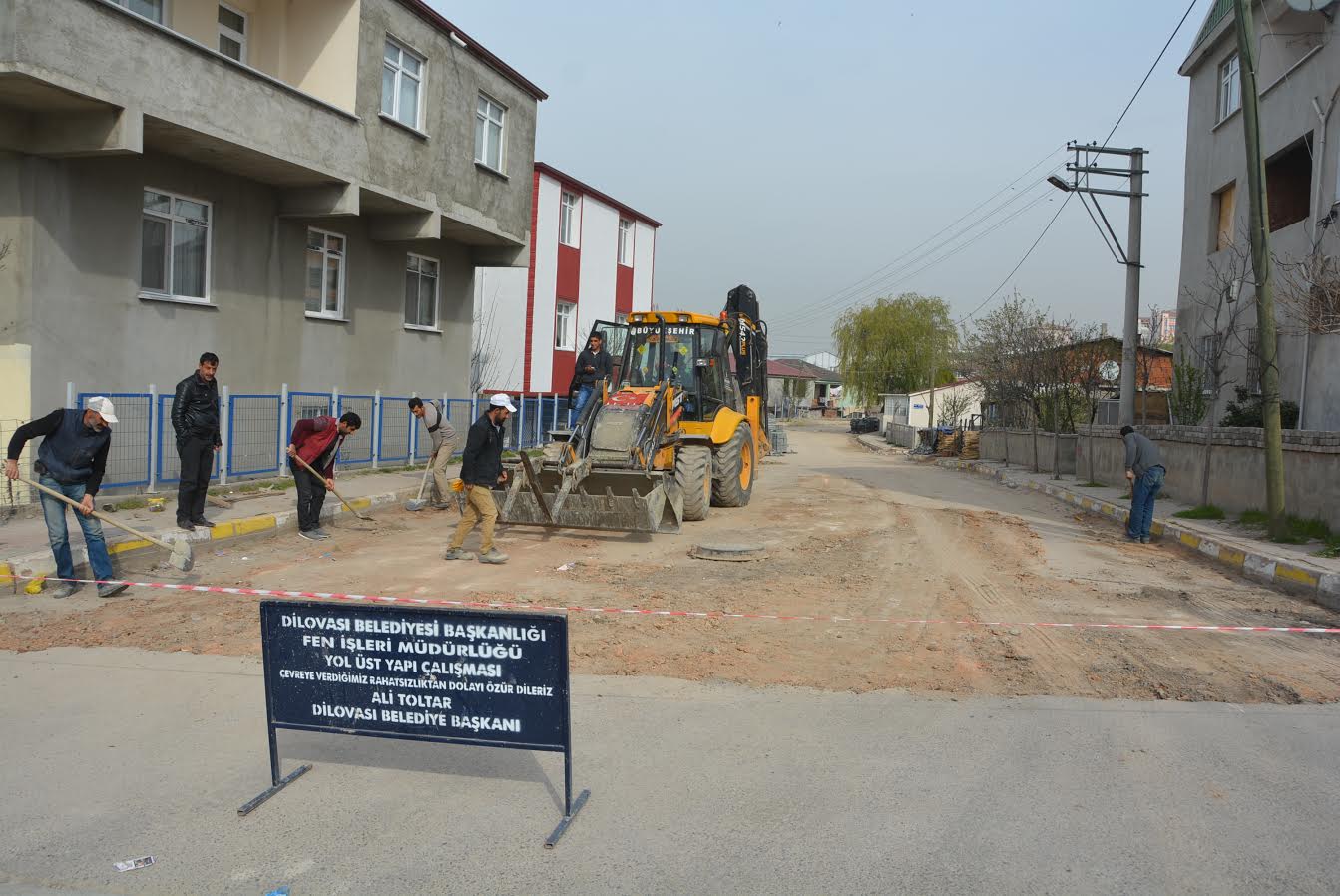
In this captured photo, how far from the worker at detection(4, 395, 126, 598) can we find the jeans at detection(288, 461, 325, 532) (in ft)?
9.96

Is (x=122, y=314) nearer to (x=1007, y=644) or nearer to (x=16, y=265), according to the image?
(x=16, y=265)

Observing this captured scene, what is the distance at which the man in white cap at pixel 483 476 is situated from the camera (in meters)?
9.90

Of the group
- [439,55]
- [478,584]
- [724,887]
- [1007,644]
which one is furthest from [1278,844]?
[439,55]

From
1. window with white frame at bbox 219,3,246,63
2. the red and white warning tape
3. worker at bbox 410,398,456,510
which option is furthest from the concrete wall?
the red and white warning tape

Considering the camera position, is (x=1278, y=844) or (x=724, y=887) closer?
(x=724, y=887)

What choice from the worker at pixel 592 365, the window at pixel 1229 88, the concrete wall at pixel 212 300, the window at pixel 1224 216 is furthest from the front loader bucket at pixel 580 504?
the window at pixel 1229 88

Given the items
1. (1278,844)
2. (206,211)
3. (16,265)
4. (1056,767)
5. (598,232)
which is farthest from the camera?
(598,232)

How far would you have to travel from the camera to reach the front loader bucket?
11414 mm

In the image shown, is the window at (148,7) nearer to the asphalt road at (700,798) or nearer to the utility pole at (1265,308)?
the asphalt road at (700,798)

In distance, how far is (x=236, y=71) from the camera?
13.5 meters

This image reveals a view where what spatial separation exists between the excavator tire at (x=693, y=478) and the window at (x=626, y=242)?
2324 cm

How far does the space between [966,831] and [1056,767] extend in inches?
39.8

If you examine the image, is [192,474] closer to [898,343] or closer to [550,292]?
Result: [550,292]

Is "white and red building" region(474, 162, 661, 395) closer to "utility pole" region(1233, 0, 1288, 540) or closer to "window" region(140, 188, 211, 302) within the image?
"window" region(140, 188, 211, 302)
